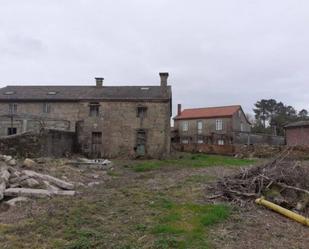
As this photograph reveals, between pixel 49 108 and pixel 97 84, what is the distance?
4.99m

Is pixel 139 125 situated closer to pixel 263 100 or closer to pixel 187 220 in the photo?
pixel 187 220

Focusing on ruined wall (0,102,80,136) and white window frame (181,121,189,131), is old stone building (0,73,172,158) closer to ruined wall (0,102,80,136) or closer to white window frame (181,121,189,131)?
ruined wall (0,102,80,136)

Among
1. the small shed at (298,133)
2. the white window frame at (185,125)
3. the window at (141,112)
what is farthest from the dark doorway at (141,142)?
the white window frame at (185,125)

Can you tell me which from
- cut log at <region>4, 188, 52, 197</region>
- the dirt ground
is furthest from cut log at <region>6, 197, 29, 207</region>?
cut log at <region>4, 188, 52, 197</region>

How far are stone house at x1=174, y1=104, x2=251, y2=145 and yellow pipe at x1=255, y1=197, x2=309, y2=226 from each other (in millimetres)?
36810

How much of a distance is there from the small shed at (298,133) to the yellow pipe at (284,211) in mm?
29077

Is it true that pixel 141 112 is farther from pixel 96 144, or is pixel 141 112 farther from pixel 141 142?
pixel 96 144

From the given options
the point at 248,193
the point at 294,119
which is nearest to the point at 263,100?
the point at 294,119

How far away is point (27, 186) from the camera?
10.2 meters

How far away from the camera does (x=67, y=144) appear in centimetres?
2755

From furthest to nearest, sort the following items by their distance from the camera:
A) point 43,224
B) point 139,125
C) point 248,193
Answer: point 139,125 < point 248,193 < point 43,224

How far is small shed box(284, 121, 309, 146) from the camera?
1428 inches

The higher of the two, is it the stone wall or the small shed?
the small shed

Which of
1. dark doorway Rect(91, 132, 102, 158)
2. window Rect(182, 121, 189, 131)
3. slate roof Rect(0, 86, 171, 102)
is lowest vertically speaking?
dark doorway Rect(91, 132, 102, 158)
